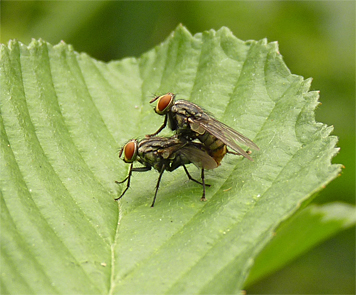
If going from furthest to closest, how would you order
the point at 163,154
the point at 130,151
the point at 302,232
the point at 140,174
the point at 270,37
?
1. the point at 270,37
2. the point at 302,232
3. the point at 140,174
4. the point at 163,154
5. the point at 130,151

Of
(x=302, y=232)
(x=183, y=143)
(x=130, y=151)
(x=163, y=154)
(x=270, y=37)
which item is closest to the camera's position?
(x=130, y=151)

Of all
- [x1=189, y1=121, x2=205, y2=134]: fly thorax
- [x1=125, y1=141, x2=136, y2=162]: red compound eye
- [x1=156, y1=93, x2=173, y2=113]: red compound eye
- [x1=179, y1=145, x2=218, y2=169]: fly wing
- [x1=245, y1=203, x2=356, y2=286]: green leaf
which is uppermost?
[x1=156, y1=93, x2=173, y2=113]: red compound eye

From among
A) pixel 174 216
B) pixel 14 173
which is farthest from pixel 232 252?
pixel 14 173

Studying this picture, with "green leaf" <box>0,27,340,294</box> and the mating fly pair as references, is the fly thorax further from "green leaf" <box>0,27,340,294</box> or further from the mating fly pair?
"green leaf" <box>0,27,340,294</box>

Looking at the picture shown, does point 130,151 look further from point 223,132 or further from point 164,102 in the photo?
point 223,132

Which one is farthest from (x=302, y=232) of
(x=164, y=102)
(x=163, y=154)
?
(x=164, y=102)

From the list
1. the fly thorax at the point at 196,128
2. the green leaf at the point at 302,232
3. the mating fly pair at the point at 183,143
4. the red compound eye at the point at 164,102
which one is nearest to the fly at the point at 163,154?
the mating fly pair at the point at 183,143

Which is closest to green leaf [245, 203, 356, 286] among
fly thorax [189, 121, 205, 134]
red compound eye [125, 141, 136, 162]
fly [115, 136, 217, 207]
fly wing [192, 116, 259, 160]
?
fly wing [192, 116, 259, 160]
